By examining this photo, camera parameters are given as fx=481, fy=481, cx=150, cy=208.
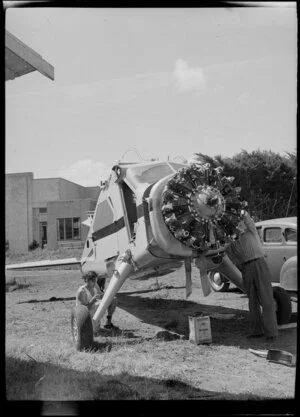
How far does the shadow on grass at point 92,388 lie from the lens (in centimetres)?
460

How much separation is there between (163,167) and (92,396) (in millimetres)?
4526

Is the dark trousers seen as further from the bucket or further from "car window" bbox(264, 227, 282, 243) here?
"car window" bbox(264, 227, 282, 243)

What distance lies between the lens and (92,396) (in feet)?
15.3

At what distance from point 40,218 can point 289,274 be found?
83.4 feet

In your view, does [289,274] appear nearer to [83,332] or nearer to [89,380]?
[83,332]

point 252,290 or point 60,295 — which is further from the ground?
point 252,290

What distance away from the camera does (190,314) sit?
32.6 ft

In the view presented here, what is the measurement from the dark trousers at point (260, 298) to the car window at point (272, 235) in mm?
3735

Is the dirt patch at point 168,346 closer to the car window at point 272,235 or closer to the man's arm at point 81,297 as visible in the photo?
the man's arm at point 81,297

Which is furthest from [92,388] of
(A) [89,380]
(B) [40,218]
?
(B) [40,218]
